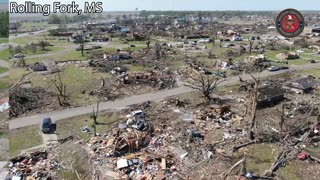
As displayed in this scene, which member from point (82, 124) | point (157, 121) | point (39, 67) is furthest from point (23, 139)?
point (39, 67)

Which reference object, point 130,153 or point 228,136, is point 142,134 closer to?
point 130,153

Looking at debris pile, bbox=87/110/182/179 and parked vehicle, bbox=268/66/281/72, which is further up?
parked vehicle, bbox=268/66/281/72

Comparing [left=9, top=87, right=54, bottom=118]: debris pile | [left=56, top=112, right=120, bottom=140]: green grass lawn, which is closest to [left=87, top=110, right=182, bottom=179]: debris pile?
[left=56, top=112, right=120, bottom=140]: green grass lawn

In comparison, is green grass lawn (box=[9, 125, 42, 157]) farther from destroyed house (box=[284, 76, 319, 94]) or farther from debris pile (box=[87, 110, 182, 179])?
destroyed house (box=[284, 76, 319, 94])

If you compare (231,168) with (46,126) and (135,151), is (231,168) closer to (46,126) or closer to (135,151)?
(135,151)

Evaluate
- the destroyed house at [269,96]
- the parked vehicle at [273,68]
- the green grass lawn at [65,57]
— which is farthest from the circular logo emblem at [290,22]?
the green grass lawn at [65,57]

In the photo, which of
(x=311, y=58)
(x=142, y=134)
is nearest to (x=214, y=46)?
(x=311, y=58)

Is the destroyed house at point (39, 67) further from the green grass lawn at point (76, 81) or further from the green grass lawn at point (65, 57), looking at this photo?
the green grass lawn at point (65, 57)
